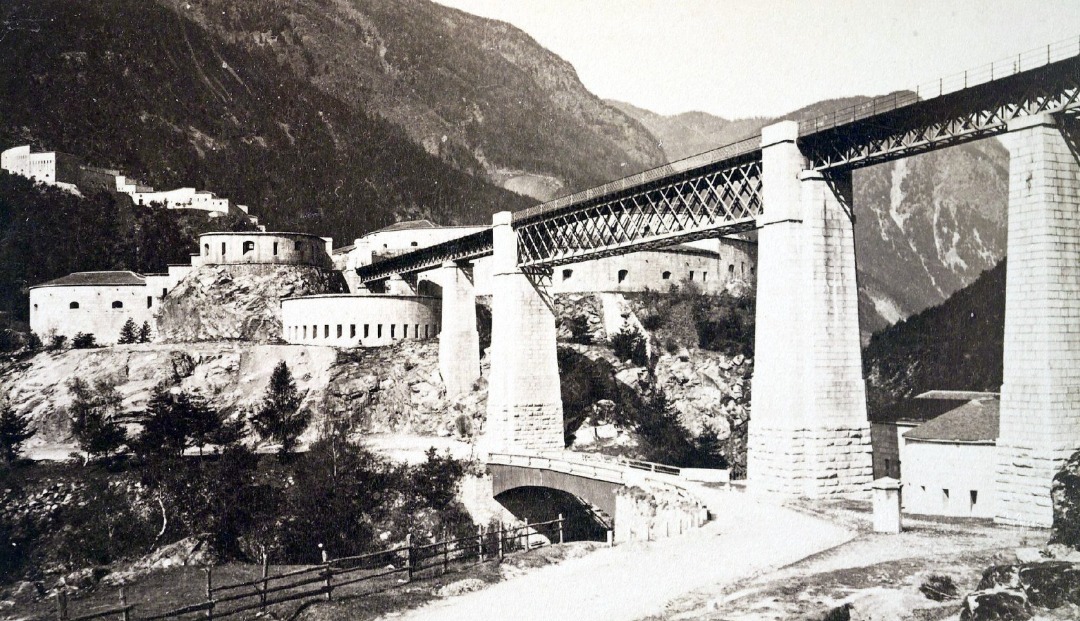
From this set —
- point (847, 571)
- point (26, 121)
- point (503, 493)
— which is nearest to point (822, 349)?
point (847, 571)

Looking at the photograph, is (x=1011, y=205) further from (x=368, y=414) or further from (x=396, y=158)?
(x=396, y=158)

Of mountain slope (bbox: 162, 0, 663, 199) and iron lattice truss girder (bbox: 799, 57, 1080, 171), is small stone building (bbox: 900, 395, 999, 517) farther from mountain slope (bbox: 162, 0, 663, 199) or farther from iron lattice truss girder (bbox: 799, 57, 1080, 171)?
mountain slope (bbox: 162, 0, 663, 199)

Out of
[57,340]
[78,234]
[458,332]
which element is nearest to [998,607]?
[458,332]

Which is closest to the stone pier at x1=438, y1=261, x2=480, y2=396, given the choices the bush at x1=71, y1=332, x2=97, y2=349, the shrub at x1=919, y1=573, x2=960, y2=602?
the bush at x1=71, y1=332, x2=97, y2=349

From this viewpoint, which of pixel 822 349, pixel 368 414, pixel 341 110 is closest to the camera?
pixel 822 349

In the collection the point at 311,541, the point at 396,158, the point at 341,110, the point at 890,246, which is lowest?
the point at 311,541

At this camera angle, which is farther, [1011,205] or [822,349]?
[822,349]

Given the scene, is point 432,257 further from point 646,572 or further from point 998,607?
point 998,607
